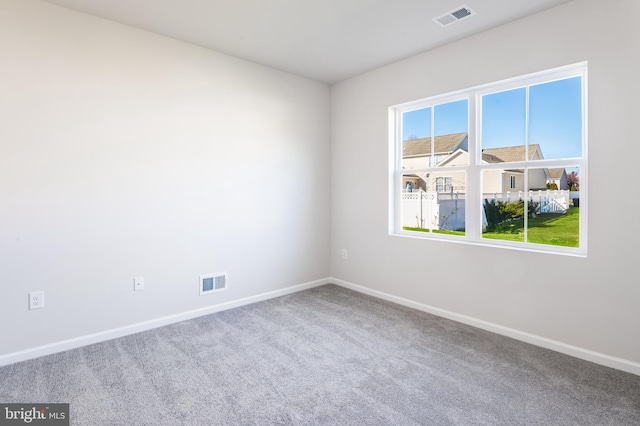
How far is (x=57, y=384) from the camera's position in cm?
221

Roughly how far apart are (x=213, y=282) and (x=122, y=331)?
909 millimetres

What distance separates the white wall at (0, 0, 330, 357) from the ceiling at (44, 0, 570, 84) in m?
0.26

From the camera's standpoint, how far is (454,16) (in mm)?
2801

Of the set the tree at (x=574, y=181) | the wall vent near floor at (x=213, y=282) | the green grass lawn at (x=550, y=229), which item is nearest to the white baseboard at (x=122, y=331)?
the wall vent near floor at (x=213, y=282)

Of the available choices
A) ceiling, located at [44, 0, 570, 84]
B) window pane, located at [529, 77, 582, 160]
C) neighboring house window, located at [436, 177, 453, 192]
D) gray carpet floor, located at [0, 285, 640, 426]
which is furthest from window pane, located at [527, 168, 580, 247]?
ceiling, located at [44, 0, 570, 84]

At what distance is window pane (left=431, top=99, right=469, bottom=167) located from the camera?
3.42 m

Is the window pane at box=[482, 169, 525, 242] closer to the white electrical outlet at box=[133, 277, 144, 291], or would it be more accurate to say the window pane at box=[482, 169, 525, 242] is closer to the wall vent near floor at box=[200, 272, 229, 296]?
the wall vent near floor at box=[200, 272, 229, 296]

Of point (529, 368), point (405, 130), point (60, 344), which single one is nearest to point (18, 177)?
point (60, 344)

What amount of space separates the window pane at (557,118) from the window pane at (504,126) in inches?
3.4

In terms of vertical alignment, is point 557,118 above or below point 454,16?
below

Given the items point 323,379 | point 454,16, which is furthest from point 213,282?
point 454,16

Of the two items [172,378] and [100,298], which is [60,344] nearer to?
[100,298]

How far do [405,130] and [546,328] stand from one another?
2.42 m

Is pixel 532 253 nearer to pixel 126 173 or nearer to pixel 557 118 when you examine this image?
pixel 557 118
